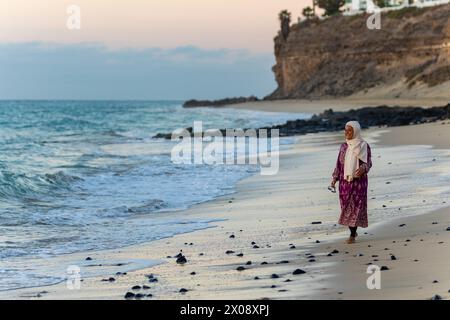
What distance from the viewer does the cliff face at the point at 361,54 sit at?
71750mm

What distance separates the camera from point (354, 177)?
927 cm

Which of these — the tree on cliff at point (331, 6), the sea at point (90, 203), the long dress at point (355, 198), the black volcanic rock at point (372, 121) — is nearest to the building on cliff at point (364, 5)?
the tree on cliff at point (331, 6)

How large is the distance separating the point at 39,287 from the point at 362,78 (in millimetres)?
78271

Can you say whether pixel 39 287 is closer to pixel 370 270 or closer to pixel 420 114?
pixel 370 270

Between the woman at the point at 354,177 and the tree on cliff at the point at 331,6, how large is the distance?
108709mm

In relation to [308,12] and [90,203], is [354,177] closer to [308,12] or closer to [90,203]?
[90,203]

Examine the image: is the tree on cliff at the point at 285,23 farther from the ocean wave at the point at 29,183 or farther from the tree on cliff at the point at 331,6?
the ocean wave at the point at 29,183

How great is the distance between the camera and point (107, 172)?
69.8ft
